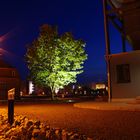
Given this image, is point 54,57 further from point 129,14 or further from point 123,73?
point 123,73

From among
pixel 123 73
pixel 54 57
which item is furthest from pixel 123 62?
pixel 54 57

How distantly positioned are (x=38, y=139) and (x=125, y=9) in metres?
18.6

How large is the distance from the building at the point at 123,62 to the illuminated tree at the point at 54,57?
20237 millimetres

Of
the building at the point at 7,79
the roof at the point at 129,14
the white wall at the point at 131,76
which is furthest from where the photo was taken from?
the building at the point at 7,79

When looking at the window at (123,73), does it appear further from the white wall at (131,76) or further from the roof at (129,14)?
the roof at (129,14)

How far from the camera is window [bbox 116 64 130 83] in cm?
2544

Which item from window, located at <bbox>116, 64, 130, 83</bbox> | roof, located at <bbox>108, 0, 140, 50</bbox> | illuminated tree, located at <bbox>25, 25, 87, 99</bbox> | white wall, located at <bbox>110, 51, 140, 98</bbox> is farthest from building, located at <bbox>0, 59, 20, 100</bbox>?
window, located at <bbox>116, 64, 130, 83</bbox>

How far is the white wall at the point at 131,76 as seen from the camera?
2486 cm

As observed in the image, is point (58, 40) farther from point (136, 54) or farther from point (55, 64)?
point (136, 54)

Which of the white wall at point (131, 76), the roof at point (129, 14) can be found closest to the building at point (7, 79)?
the roof at point (129, 14)

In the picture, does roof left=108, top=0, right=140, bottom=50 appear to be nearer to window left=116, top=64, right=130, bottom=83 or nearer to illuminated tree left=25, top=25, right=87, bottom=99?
window left=116, top=64, right=130, bottom=83

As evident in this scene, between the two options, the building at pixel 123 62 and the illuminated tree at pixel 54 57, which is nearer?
the building at pixel 123 62

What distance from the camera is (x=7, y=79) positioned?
196 feet

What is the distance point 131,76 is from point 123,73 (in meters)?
0.84
